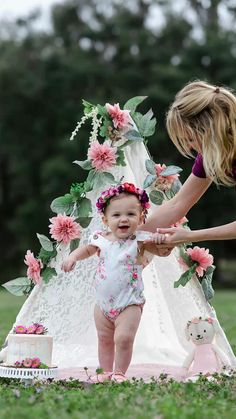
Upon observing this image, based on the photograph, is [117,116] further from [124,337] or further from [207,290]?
[124,337]

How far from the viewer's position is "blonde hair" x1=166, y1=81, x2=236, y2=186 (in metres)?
5.11

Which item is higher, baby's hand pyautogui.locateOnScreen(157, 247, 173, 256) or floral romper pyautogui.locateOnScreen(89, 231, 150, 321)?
baby's hand pyautogui.locateOnScreen(157, 247, 173, 256)

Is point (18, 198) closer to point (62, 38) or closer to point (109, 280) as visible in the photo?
point (62, 38)

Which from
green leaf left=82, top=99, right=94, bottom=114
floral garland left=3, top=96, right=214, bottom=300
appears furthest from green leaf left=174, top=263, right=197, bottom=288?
green leaf left=82, top=99, right=94, bottom=114

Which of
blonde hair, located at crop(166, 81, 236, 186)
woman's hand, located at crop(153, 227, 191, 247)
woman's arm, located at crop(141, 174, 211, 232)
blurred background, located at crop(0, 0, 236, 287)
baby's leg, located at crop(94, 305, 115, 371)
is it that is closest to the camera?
blonde hair, located at crop(166, 81, 236, 186)

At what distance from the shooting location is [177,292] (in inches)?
249

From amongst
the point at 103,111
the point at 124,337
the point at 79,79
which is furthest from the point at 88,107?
the point at 79,79

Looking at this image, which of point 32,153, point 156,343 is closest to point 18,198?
point 32,153

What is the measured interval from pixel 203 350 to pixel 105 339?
78cm

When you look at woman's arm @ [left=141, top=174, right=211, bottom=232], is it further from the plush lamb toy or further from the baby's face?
the plush lamb toy

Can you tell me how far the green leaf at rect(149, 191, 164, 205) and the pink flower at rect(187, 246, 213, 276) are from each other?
438 mm

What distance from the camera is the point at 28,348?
529 cm

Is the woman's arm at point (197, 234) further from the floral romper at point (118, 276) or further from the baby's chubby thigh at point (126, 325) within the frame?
the baby's chubby thigh at point (126, 325)

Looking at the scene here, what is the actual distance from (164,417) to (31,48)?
30.9m
